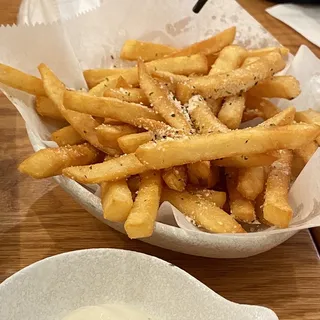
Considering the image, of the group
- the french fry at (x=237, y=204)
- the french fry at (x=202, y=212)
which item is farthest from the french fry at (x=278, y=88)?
the french fry at (x=202, y=212)

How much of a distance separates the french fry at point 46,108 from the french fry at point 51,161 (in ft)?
0.43

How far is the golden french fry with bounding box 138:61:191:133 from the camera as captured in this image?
1086mm

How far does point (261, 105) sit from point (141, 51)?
0.96ft

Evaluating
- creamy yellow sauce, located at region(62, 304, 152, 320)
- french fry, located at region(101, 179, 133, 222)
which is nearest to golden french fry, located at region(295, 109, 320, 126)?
french fry, located at region(101, 179, 133, 222)

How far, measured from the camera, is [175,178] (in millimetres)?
1030

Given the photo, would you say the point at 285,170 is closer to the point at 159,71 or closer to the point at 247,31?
the point at 159,71

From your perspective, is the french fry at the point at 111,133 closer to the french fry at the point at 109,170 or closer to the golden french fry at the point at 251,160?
the french fry at the point at 109,170

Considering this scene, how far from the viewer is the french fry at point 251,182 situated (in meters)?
1.04

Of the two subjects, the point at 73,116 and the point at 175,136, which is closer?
the point at 175,136

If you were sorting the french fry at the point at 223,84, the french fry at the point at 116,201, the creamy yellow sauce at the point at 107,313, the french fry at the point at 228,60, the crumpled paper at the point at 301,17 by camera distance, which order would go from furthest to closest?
the crumpled paper at the point at 301,17, the french fry at the point at 228,60, the french fry at the point at 223,84, the french fry at the point at 116,201, the creamy yellow sauce at the point at 107,313

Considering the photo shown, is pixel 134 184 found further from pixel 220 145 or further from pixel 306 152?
pixel 306 152

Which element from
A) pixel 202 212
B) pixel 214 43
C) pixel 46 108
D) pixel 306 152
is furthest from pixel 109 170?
pixel 214 43

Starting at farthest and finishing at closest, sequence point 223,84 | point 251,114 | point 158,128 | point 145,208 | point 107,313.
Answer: point 251,114 < point 223,84 < point 158,128 < point 145,208 < point 107,313

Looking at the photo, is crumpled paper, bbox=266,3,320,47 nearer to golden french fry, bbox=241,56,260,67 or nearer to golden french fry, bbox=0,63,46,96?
golden french fry, bbox=241,56,260,67
